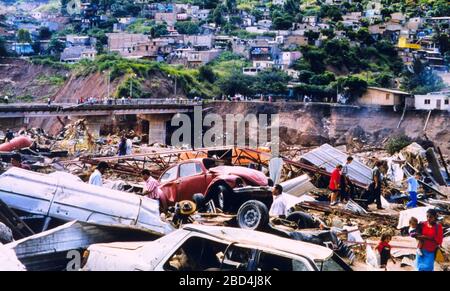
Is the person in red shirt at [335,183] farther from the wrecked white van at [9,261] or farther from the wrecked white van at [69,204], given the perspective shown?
the wrecked white van at [9,261]

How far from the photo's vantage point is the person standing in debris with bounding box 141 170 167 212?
6.16 meters

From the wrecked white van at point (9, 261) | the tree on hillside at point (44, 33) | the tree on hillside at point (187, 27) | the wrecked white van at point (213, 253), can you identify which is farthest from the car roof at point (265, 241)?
the tree on hillside at point (44, 33)

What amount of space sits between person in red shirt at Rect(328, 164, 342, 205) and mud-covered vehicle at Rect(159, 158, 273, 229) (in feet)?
2.23

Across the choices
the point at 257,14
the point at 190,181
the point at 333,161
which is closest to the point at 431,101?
the point at 333,161

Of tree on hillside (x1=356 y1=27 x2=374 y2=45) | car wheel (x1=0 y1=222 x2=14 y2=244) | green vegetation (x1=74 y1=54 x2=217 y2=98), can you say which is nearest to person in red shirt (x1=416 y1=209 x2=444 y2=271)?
tree on hillside (x1=356 y1=27 x2=374 y2=45)

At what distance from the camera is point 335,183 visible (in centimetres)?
663

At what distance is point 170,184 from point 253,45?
2.41 m

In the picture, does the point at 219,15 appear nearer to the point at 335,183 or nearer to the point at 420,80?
the point at 420,80

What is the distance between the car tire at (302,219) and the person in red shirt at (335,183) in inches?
28.8

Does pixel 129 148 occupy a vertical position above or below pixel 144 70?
below

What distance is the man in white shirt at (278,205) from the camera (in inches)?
231

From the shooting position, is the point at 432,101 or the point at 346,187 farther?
the point at 432,101
